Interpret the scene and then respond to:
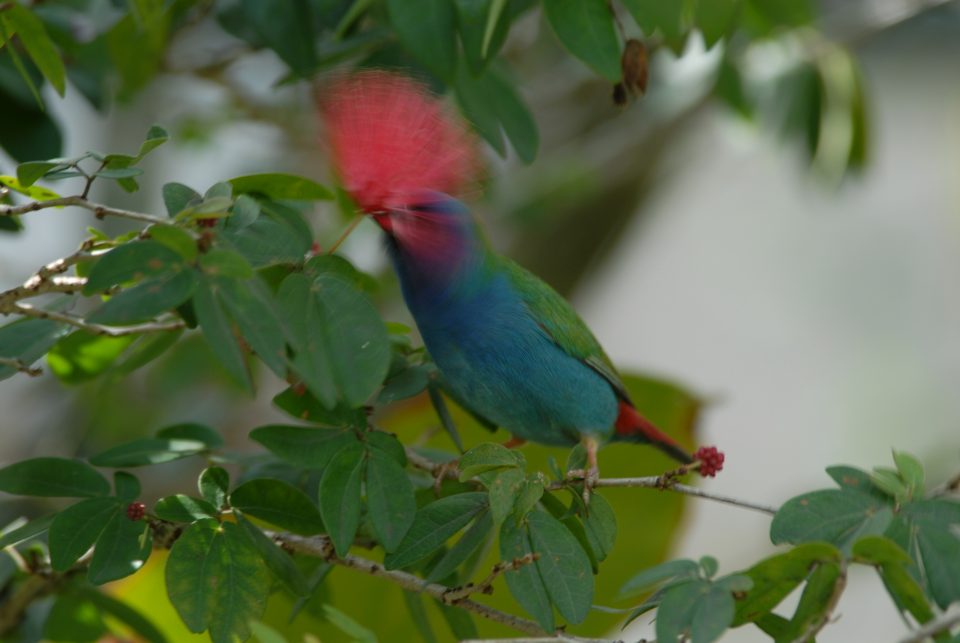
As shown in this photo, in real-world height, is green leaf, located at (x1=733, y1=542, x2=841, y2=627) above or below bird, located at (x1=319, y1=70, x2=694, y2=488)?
below

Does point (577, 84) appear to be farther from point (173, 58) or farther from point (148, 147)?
point (148, 147)

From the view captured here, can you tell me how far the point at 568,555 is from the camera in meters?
1.41

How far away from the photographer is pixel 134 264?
123 centimetres

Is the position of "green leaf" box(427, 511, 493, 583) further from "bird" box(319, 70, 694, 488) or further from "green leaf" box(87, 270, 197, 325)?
"green leaf" box(87, 270, 197, 325)

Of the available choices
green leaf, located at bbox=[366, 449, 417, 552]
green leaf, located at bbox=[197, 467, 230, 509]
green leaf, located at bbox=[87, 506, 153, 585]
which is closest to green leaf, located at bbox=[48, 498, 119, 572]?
green leaf, located at bbox=[87, 506, 153, 585]

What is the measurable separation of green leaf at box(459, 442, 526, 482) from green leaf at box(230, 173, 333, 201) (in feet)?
1.51

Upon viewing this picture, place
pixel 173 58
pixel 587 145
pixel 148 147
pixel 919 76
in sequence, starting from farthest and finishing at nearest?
pixel 919 76
pixel 587 145
pixel 173 58
pixel 148 147

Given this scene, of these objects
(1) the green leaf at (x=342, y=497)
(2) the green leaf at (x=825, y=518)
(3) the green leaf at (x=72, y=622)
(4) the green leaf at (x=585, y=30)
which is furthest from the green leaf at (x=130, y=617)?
(4) the green leaf at (x=585, y=30)

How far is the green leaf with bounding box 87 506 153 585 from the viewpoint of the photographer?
1.46 m

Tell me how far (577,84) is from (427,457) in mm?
2246

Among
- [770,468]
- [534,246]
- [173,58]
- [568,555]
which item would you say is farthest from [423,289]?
[770,468]

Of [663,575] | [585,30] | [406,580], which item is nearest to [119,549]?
[406,580]

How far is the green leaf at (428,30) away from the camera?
5.53ft

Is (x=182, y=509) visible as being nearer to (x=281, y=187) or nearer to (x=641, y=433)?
(x=281, y=187)
